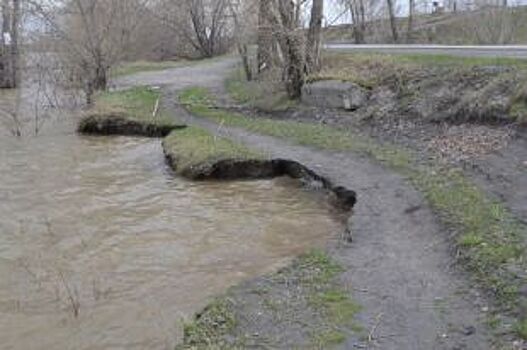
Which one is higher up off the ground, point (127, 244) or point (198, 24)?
point (198, 24)

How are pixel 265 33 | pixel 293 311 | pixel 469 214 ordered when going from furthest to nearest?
pixel 265 33 < pixel 469 214 < pixel 293 311

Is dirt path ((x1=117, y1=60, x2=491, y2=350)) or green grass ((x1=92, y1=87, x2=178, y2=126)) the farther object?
green grass ((x1=92, y1=87, x2=178, y2=126))

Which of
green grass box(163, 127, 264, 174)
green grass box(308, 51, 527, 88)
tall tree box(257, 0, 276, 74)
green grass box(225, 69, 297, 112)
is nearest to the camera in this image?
green grass box(163, 127, 264, 174)

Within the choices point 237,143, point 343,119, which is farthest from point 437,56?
point 237,143

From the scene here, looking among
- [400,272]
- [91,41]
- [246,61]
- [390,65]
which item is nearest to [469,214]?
[400,272]

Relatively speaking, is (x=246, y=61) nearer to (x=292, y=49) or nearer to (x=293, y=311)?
(x=292, y=49)

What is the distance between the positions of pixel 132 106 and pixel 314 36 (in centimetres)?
616

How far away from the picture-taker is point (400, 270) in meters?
8.70

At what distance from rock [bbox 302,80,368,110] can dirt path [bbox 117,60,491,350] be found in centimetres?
555

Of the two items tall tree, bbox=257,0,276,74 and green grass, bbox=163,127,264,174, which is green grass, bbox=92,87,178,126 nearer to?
green grass, bbox=163,127,264,174

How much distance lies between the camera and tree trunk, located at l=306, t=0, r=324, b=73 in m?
22.2

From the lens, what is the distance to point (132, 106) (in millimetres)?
24219

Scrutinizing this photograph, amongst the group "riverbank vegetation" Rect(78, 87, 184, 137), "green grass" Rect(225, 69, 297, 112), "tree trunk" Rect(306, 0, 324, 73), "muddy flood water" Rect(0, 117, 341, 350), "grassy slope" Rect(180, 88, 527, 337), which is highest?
"tree trunk" Rect(306, 0, 324, 73)

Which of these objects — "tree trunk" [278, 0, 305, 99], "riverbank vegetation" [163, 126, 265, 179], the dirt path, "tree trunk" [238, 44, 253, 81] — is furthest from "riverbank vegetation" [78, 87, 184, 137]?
the dirt path
